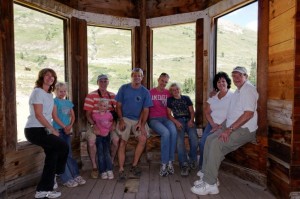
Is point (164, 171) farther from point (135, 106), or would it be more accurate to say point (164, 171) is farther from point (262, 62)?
point (262, 62)

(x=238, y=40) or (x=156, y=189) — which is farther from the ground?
(x=238, y=40)

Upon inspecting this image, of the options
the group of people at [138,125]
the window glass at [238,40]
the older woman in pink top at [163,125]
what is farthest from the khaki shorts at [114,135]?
the window glass at [238,40]

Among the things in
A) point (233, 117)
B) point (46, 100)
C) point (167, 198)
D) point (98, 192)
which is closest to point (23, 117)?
point (46, 100)

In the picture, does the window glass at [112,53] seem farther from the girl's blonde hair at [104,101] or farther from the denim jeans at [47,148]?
the denim jeans at [47,148]

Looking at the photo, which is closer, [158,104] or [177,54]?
[158,104]

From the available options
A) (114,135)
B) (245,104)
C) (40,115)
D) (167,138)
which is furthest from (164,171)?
(40,115)

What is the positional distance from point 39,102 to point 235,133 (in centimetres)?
225

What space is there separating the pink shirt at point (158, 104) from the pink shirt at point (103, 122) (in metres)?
0.76

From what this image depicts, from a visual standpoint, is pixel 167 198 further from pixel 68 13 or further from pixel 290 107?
pixel 68 13

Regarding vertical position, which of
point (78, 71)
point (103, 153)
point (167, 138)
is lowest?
point (103, 153)

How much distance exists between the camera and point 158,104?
14.2 ft

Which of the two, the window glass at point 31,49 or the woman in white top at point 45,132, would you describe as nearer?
the woman in white top at point 45,132

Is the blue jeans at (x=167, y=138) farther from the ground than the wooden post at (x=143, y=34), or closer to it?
closer to it

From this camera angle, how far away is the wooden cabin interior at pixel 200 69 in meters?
2.85
